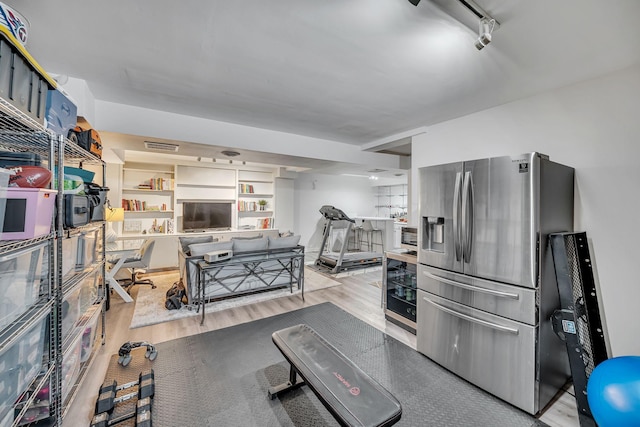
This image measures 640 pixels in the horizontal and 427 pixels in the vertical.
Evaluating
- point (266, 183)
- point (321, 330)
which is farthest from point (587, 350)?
point (266, 183)

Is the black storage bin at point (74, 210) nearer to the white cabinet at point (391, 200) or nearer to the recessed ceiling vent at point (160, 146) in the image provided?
the recessed ceiling vent at point (160, 146)

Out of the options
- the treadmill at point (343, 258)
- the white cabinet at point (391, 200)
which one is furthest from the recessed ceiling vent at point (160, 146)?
the white cabinet at point (391, 200)

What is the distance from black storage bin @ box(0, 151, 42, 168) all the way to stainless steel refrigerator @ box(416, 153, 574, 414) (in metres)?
2.79

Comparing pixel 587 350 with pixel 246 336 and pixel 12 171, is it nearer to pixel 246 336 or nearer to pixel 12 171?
pixel 246 336

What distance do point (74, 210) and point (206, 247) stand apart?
6.00 ft

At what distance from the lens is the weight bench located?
4.23 feet

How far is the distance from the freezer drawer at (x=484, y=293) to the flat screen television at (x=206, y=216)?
5.10m

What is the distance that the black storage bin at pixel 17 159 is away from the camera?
135 cm

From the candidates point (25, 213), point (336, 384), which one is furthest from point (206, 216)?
point (336, 384)

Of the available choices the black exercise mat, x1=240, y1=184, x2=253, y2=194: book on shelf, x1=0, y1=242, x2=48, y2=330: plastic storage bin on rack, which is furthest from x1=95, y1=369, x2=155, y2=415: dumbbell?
x1=240, y1=184, x2=253, y2=194: book on shelf

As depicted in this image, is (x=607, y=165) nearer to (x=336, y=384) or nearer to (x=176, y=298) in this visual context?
(x=336, y=384)

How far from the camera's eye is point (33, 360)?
139 centimetres

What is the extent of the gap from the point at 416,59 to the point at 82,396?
3529mm

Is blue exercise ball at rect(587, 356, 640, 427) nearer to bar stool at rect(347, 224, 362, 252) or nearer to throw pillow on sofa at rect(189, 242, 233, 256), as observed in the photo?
throw pillow on sofa at rect(189, 242, 233, 256)
